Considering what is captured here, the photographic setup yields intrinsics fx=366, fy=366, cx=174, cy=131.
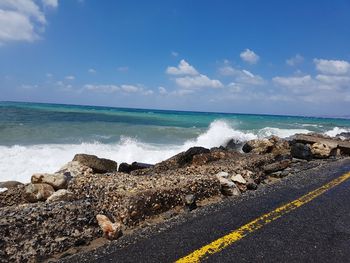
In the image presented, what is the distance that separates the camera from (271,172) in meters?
8.45

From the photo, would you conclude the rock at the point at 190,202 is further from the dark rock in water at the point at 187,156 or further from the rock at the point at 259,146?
the rock at the point at 259,146

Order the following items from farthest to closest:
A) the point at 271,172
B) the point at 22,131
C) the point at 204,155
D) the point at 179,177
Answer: the point at 22,131 → the point at 204,155 → the point at 271,172 → the point at 179,177

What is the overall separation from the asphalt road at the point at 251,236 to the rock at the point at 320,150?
655cm

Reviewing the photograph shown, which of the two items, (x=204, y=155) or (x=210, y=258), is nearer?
(x=210, y=258)

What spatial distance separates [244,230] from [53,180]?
3435 mm

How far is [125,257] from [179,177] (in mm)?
2747

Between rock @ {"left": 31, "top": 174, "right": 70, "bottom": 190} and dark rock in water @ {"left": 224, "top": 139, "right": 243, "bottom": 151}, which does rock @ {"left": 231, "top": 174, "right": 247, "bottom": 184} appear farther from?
dark rock in water @ {"left": 224, "top": 139, "right": 243, "bottom": 151}

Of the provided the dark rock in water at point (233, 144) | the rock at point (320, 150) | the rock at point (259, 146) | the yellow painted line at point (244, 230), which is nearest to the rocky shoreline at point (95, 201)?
the yellow painted line at point (244, 230)

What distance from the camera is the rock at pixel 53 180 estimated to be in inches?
237

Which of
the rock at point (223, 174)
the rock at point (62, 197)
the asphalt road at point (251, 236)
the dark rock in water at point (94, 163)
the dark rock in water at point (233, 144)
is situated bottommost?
the dark rock in water at point (233, 144)

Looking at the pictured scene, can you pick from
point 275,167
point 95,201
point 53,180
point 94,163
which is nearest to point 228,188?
point 95,201

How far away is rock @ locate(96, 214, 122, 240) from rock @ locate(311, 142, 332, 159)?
9.55 metres

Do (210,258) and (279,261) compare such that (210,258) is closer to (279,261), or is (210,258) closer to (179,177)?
(279,261)

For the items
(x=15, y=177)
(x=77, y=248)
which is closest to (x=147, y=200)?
(x=77, y=248)
